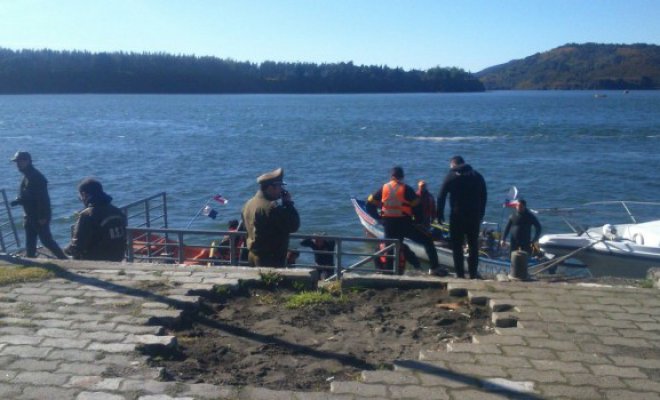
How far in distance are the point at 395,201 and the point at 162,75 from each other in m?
170

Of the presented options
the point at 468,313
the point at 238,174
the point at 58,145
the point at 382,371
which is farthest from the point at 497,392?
the point at 58,145

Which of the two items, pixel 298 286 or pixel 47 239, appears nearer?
pixel 298 286

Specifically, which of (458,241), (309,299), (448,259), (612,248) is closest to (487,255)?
(448,259)

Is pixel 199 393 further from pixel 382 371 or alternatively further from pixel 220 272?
pixel 220 272

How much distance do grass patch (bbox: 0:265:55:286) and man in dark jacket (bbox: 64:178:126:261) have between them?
2.40 ft

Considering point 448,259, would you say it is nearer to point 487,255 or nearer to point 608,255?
point 487,255

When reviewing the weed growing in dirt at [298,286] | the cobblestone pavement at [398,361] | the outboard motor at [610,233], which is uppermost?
the cobblestone pavement at [398,361]

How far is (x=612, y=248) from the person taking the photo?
13.6 m

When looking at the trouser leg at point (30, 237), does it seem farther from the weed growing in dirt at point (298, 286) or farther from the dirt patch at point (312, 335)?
the weed growing in dirt at point (298, 286)

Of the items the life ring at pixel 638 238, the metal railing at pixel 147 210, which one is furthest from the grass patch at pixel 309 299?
the life ring at pixel 638 238

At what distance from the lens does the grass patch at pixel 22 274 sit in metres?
7.55

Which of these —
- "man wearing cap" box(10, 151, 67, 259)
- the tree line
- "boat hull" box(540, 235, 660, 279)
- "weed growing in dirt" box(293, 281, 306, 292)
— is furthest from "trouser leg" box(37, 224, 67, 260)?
the tree line

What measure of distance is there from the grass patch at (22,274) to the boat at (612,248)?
8872 mm

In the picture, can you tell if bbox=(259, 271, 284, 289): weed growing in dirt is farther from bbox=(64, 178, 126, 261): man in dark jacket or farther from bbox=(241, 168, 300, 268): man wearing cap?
bbox=(64, 178, 126, 261): man in dark jacket
